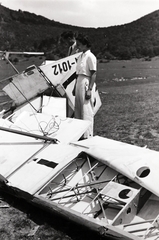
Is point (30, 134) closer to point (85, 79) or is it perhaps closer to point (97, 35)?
point (85, 79)

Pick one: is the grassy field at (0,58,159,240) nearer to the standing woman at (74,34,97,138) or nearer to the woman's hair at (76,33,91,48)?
the standing woman at (74,34,97,138)

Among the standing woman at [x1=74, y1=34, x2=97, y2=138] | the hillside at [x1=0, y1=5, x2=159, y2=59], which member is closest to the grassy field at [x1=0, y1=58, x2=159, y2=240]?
the standing woman at [x1=74, y1=34, x2=97, y2=138]

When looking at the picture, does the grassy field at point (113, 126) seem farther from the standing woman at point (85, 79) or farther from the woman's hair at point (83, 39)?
the woman's hair at point (83, 39)

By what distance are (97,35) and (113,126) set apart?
23354 mm

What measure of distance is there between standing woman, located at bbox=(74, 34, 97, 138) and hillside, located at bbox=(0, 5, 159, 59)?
19.1 m

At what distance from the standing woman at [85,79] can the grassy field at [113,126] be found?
5.12 feet

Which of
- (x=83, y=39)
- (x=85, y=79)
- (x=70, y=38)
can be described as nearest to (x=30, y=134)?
(x=85, y=79)

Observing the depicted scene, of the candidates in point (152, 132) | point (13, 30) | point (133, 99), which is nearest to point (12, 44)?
point (13, 30)

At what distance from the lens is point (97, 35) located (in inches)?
1179

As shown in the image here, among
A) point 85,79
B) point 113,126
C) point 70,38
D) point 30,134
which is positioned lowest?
point 113,126

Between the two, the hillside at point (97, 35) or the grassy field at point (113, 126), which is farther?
the hillside at point (97, 35)

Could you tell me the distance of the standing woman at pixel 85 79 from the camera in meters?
5.73

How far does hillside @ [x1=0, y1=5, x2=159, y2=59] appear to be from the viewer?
25.3 meters

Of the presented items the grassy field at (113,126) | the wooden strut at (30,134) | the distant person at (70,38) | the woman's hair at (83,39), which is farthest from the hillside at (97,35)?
the wooden strut at (30,134)
